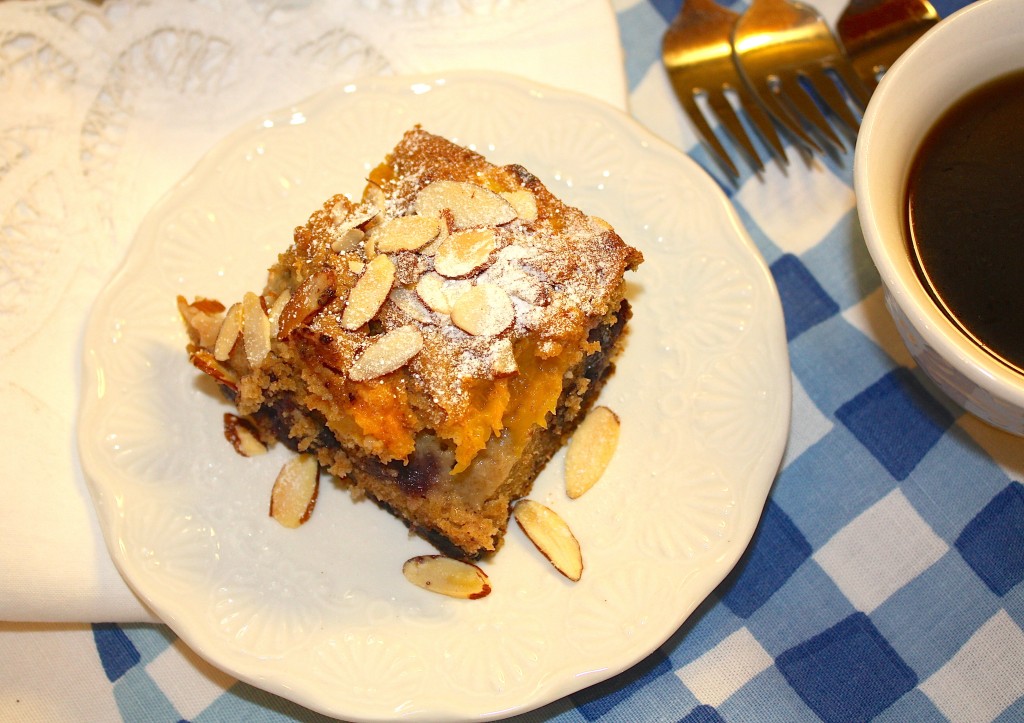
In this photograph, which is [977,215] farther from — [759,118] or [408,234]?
[408,234]

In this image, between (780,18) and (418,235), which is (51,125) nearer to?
(418,235)

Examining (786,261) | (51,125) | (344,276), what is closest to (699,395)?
(786,261)

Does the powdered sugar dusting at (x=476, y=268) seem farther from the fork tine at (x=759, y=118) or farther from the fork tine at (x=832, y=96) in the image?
the fork tine at (x=832, y=96)

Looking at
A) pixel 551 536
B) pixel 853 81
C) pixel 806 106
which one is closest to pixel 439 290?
pixel 551 536

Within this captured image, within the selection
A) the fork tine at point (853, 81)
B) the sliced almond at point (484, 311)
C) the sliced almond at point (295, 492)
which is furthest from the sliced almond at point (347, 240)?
the fork tine at point (853, 81)

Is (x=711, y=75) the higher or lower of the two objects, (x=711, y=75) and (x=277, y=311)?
the lower

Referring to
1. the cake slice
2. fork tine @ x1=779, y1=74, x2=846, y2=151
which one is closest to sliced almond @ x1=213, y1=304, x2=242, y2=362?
the cake slice
